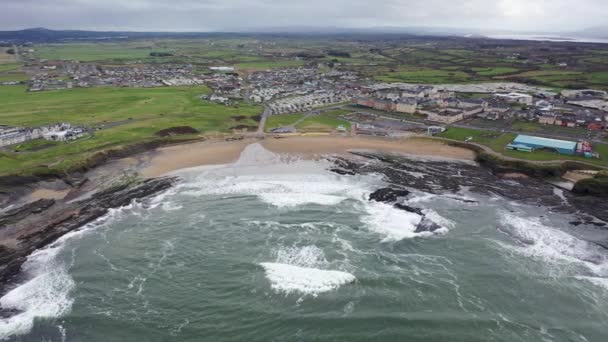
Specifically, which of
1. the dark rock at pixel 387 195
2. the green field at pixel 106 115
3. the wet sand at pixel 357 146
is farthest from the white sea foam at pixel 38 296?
the wet sand at pixel 357 146

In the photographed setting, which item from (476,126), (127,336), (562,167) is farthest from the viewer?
(476,126)

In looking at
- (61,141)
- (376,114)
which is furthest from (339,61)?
(61,141)

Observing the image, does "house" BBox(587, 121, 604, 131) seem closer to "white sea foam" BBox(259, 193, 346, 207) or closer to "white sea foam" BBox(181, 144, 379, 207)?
"white sea foam" BBox(181, 144, 379, 207)

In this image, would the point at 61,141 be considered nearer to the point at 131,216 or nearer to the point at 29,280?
the point at 131,216

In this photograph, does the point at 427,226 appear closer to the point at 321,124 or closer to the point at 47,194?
the point at 47,194

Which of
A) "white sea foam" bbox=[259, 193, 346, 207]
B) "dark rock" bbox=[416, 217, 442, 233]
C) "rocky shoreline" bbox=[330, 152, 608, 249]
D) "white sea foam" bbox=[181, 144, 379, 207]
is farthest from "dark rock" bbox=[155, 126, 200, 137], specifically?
"dark rock" bbox=[416, 217, 442, 233]

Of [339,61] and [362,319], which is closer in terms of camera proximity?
[362,319]

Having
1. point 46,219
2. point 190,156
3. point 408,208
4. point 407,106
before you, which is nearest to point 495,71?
point 407,106
